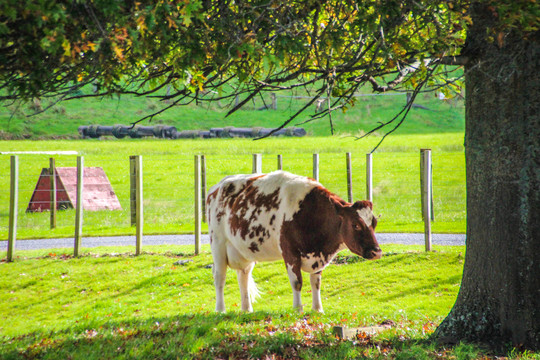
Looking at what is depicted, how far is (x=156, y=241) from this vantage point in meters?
17.2

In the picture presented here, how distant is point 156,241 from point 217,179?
13.5m

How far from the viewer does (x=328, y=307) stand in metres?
10.4

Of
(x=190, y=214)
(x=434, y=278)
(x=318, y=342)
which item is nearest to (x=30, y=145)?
(x=190, y=214)

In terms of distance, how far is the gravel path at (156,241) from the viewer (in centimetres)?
1583

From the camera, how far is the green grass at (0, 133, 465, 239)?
20.4 metres

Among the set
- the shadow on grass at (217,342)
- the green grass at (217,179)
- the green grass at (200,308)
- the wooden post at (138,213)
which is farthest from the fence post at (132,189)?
the shadow on grass at (217,342)

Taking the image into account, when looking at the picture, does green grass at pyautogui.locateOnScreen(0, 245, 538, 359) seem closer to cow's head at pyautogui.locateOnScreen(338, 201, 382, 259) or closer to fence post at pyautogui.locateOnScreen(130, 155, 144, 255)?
fence post at pyautogui.locateOnScreen(130, 155, 144, 255)

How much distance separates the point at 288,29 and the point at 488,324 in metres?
4.03

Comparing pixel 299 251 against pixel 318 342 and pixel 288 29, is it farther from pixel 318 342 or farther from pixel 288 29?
pixel 288 29

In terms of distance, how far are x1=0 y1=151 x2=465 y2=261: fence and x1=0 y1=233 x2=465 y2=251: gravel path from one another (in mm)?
660

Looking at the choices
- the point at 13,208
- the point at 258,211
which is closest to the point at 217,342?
the point at 258,211

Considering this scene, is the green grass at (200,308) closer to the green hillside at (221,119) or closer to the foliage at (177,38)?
the foliage at (177,38)

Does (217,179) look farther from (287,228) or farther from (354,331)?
(354,331)

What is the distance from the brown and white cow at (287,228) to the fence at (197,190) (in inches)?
209
